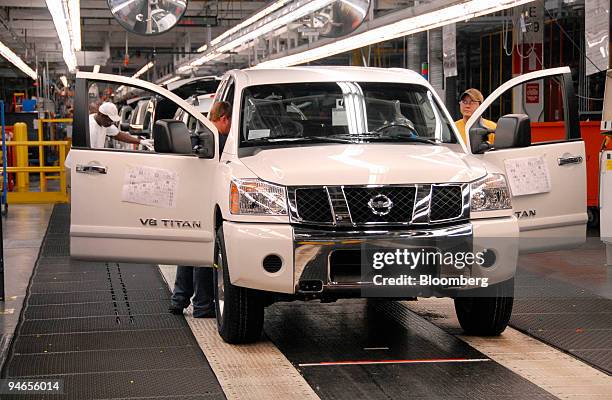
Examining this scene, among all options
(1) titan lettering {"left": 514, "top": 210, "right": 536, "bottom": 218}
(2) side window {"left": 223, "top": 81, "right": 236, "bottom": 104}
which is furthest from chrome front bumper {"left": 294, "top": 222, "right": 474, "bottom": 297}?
(2) side window {"left": 223, "top": 81, "right": 236, "bottom": 104}

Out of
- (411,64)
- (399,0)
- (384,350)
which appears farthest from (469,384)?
(411,64)

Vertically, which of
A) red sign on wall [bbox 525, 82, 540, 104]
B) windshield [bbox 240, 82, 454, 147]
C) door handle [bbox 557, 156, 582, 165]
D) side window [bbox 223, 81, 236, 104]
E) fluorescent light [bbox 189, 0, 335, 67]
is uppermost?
fluorescent light [bbox 189, 0, 335, 67]

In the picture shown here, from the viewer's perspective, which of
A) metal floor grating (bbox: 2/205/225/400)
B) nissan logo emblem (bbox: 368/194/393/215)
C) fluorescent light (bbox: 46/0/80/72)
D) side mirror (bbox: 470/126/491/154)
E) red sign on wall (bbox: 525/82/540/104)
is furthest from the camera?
red sign on wall (bbox: 525/82/540/104)

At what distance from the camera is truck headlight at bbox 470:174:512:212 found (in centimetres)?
649

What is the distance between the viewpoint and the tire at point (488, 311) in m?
6.79

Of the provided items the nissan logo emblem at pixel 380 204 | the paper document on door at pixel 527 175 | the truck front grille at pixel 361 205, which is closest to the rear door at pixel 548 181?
the paper document on door at pixel 527 175

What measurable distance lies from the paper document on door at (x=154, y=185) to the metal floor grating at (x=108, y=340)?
0.94m

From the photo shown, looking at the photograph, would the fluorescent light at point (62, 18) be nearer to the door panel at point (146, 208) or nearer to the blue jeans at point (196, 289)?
the blue jeans at point (196, 289)

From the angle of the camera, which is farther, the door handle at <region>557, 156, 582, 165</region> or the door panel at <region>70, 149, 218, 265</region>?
the door handle at <region>557, 156, 582, 165</region>

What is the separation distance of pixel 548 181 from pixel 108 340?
328 cm

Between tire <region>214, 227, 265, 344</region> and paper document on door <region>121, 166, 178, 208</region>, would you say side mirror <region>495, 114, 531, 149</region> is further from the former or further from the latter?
paper document on door <region>121, 166, 178, 208</region>

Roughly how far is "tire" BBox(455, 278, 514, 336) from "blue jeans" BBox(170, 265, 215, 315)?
189cm

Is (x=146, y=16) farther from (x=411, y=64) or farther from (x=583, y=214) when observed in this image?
(x=411, y=64)

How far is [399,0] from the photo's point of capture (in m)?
22.4
